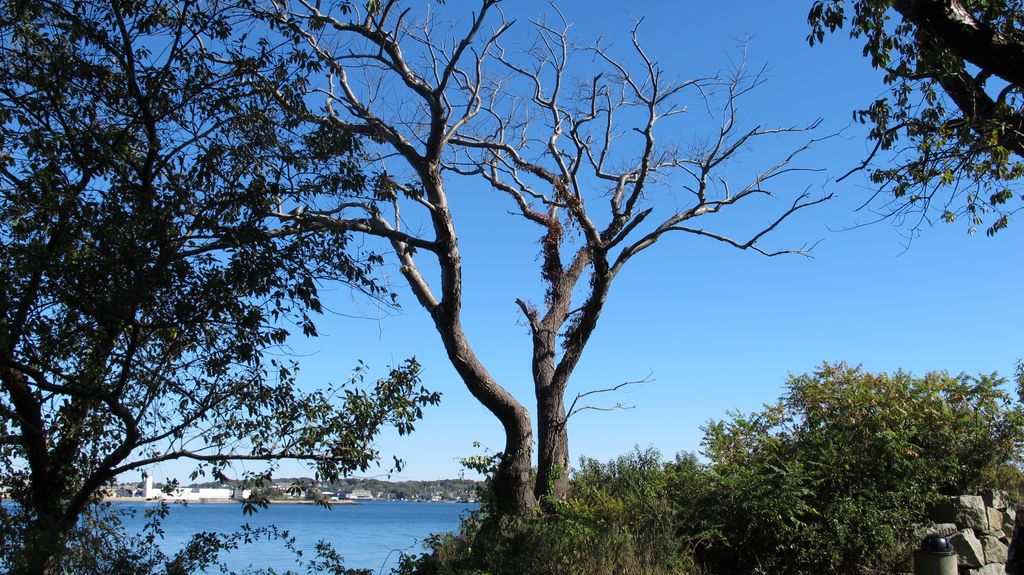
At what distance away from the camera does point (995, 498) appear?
9.34 meters

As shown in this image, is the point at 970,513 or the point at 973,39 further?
the point at 970,513

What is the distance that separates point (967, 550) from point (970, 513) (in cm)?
46

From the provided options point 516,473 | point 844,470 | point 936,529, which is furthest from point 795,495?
point 516,473

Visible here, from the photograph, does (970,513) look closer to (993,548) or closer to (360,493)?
(993,548)

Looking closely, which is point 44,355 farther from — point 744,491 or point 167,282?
point 744,491

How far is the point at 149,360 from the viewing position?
6270 millimetres

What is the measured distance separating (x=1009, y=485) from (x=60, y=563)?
9.85 metres

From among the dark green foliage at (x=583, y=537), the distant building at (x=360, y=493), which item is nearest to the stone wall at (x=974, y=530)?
the dark green foliage at (x=583, y=537)

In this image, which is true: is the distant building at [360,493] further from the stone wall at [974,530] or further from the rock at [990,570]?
the rock at [990,570]

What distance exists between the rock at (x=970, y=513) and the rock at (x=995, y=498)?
14.3 inches

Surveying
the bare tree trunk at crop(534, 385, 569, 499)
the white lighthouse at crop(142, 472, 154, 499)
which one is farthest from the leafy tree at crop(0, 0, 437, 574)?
the bare tree trunk at crop(534, 385, 569, 499)

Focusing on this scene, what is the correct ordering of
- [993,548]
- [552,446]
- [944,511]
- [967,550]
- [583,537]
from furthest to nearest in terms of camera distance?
1. [552,446]
2. [944,511]
3. [993,548]
4. [967,550]
5. [583,537]

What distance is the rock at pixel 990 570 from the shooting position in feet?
28.3

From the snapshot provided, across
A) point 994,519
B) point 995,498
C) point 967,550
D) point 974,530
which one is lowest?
point 967,550
